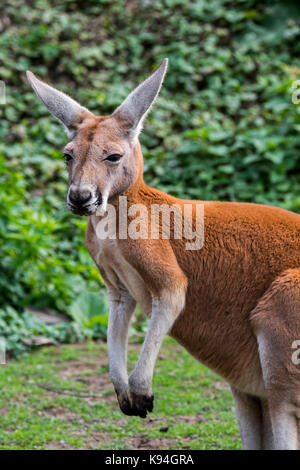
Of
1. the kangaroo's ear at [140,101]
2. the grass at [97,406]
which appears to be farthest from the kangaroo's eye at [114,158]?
the grass at [97,406]

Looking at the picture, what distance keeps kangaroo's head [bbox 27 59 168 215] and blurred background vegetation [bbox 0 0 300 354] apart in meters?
3.21

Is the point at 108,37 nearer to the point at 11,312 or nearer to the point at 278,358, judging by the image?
the point at 11,312

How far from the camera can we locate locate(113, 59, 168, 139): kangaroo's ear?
12.2 ft

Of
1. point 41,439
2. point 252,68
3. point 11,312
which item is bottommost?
point 41,439

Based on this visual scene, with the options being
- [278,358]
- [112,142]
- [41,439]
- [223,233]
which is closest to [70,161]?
[112,142]

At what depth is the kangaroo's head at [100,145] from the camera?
349 cm

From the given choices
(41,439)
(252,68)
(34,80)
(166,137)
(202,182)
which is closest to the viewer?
(34,80)

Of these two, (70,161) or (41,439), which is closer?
(70,161)

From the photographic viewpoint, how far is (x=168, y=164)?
31.3 ft

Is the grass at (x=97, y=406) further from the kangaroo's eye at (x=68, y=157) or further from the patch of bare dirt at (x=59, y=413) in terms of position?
the kangaroo's eye at (x=68, y=157)

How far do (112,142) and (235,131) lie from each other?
19.9ft

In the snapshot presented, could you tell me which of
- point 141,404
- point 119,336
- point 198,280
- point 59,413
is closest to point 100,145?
point 198,280

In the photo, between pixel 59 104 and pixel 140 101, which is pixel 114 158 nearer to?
pixel 140 101

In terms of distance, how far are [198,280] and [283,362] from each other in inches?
26.6
